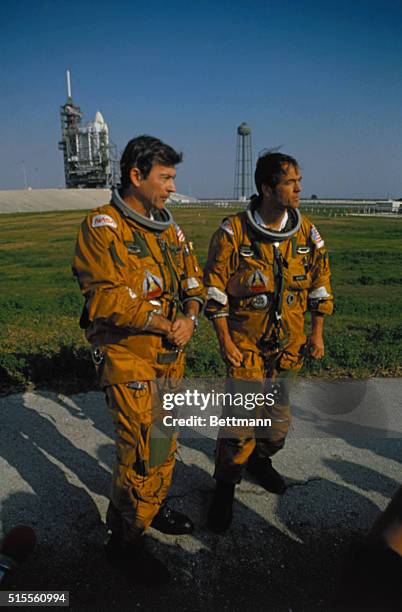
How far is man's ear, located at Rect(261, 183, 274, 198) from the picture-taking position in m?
3.03

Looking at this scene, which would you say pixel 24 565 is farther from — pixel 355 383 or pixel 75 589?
pixel 355 383

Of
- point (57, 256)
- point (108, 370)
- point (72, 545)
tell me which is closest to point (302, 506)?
point (72, 545)

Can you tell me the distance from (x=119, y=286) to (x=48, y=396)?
289 cm

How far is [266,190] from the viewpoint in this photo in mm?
3055

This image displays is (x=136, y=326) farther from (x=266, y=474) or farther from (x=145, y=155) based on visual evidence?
(x=266, y=474)

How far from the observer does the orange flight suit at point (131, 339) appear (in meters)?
2.36

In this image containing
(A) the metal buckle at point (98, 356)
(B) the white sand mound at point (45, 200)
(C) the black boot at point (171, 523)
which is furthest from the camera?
(B) the white sand mound at point (45, 200)

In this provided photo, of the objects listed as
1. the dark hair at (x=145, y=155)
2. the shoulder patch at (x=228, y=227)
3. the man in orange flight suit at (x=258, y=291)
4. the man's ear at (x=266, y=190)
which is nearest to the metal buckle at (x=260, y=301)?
the man in orange flight suit at (x=258, y=291)

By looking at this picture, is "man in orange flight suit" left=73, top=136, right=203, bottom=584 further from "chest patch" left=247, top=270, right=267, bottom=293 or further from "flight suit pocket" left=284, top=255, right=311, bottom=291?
"flight suit pocket" left=284, top=255, right=311, bottom=291

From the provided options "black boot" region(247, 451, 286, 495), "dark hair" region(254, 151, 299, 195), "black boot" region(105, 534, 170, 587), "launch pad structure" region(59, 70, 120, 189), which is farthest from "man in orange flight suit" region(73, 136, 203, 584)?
"launch pad structure" region(59, 70, 120, 189)

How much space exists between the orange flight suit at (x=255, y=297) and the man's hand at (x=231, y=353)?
0.05 metres

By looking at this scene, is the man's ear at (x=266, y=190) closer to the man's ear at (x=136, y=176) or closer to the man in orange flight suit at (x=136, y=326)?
the man in orange flight suit at (x=136, y=326)

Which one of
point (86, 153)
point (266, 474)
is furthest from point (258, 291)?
point (86, 153)

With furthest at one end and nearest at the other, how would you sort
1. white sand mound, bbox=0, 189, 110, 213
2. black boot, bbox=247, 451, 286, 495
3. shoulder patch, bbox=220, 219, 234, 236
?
1. white sand mound, bbox=0, 189, 110, 213
2. black boot, bbox=247, 451, 286, 495
3. shoulder patch, bbox=220, 219, 234, 236
